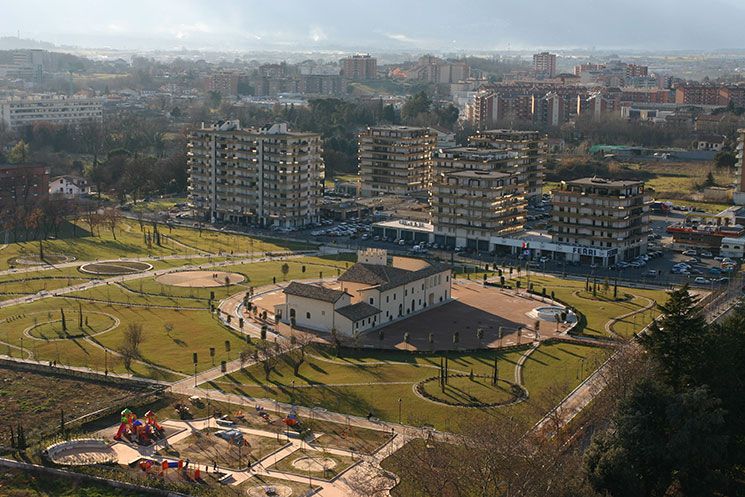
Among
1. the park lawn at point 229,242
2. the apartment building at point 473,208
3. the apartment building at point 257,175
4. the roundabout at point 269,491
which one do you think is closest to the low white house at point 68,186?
the apartment building at point 257,175

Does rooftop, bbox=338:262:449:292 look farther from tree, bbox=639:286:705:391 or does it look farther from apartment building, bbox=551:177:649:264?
apartment building, bbox=551:177:649:264

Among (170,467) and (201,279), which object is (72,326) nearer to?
(201,279)

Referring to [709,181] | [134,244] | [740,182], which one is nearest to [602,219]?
[740,182]

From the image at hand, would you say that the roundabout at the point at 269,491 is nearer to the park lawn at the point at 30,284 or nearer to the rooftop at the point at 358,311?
the rooftop at the point at 358,311

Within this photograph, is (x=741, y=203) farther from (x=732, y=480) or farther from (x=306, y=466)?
A: (x=306, y=466)

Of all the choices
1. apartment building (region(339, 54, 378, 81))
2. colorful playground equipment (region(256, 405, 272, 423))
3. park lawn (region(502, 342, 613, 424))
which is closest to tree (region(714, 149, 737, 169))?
park lawn (region(502, 342, 613, 424))

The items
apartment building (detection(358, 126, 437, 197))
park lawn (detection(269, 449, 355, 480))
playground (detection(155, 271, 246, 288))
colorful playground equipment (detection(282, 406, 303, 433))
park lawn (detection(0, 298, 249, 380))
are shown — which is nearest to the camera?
park lawn (detection(269, 449, 355, 480))

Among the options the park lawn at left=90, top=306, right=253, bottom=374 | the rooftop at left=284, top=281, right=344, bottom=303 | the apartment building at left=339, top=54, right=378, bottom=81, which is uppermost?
the apartment building at left=339, top=54, right=378, bottom=81

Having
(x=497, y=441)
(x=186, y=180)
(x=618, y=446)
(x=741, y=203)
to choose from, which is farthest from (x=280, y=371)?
(x=741, y=203)
